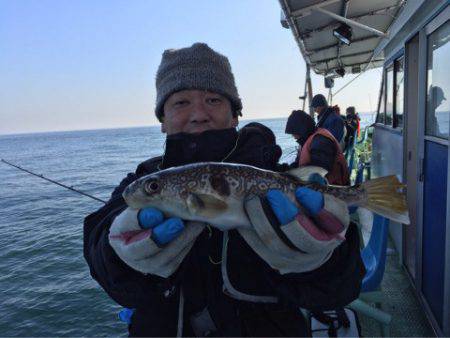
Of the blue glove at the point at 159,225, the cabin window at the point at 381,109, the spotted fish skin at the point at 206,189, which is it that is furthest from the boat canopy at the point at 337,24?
the blue glove at the point at 159,225

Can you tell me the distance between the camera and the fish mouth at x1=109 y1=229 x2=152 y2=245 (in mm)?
1997

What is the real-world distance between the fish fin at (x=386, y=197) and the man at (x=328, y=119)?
658 cm

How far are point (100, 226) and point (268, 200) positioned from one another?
3.62 feet

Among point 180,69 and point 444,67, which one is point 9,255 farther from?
point 444,67

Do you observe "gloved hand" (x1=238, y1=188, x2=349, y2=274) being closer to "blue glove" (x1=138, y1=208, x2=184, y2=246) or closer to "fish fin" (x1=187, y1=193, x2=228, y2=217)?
"fish fin" (x1=187, y1=193, x2=228, y2=217)

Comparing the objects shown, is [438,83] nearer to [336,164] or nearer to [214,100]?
[336,164]

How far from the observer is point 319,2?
622cm

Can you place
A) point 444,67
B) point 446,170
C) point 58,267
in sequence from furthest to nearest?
point 58,267
point 444,67
point 446,170

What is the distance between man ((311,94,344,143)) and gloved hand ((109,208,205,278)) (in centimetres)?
732

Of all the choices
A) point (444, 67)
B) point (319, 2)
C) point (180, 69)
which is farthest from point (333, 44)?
point (180, 69)

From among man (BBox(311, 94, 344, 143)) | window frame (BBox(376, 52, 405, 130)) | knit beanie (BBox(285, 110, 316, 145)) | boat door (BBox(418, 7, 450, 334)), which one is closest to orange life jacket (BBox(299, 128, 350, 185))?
knit beanie (BBox(285, 110, 316, 145))

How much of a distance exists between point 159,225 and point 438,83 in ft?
12.0

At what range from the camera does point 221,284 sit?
217cm

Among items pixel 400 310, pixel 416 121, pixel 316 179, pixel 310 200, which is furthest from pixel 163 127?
pixel 416 121
